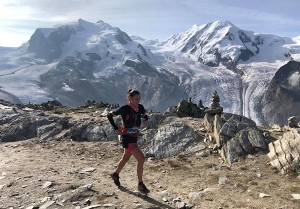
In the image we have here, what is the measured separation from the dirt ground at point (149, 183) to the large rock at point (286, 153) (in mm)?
350

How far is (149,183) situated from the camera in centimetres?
1444

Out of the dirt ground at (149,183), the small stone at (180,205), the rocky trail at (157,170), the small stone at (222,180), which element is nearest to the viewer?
the small stone at (180,205)

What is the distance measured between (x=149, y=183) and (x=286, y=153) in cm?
548

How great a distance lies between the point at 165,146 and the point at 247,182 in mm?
6337

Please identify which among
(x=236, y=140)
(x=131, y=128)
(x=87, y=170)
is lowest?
(x=87, y=170)

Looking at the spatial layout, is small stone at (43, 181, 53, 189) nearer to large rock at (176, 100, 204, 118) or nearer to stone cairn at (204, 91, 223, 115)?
stone cairn at (204, 91, 223, 115)

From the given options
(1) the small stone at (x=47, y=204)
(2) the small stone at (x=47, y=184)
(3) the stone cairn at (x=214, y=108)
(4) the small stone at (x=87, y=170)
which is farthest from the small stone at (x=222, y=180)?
(3) the stone cairn at (x=214, y=108)

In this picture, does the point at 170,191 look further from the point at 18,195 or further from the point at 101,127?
the point at 101,127

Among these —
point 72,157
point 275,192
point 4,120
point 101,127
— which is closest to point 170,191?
point 275,192

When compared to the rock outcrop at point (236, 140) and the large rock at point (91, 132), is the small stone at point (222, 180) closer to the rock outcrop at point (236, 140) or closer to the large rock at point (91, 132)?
the rock outcrop at point (236, 140)

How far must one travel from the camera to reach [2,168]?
17391 mm

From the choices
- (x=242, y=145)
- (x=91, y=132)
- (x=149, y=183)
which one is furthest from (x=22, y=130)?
(x=242, y=145)

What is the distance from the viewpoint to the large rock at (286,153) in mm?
14453

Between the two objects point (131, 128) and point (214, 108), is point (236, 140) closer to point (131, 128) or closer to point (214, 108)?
point (214, 108)
